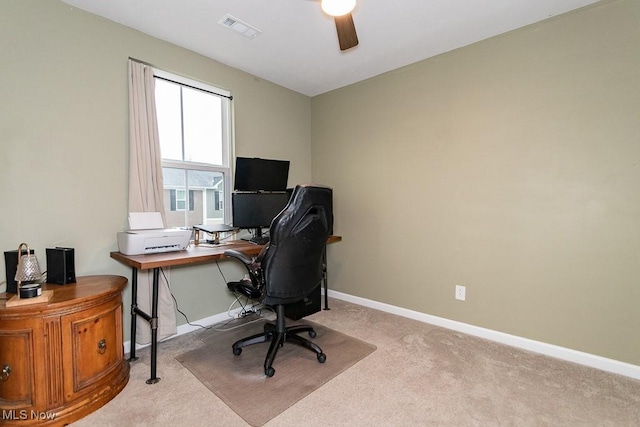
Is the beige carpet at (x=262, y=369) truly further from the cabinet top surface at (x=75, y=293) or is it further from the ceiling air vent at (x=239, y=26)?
the ceiling air vent at (x=239, y=26)

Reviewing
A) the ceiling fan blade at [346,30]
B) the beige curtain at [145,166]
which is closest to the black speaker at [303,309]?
the beige curtain at [145,166]

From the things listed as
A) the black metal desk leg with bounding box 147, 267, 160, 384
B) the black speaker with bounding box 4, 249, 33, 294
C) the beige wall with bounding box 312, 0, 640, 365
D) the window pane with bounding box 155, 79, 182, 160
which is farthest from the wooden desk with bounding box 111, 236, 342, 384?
the beige wall with bounding box 312, 0, 640, 365

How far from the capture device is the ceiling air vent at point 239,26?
2141mm

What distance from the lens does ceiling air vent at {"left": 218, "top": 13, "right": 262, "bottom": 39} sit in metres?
2.14

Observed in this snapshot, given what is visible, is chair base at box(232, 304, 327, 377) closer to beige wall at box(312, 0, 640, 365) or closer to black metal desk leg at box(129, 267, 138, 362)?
black metal desk leg at box(129, 267, 138, 362)

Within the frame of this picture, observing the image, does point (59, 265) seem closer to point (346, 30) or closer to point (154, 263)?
point (154, 263)

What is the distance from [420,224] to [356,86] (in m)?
1.74

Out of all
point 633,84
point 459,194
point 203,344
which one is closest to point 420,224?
point 459,194

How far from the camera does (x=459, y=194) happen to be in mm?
2594

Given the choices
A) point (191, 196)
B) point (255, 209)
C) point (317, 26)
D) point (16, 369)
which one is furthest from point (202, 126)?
point (16, 369)

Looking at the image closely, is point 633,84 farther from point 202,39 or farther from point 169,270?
point 169,270

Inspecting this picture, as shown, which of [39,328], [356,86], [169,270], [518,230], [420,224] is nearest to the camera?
[39,328]

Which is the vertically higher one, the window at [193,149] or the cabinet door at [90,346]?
the window at [193,149]

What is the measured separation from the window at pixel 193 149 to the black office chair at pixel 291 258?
975mm
